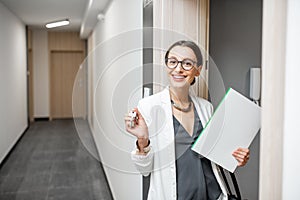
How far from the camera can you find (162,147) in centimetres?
128

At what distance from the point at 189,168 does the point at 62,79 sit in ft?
29.0

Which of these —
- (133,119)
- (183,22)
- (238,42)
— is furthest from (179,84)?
(238,42)

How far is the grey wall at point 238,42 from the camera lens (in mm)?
2178

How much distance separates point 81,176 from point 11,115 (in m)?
2.17

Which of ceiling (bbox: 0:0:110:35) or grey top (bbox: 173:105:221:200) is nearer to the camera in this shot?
grey top (bbox: 173:105:221:200)

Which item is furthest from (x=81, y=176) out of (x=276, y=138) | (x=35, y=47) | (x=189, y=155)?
(x=35, y=47)

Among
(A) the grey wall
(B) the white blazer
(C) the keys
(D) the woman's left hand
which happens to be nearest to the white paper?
(D) the woman's left hand

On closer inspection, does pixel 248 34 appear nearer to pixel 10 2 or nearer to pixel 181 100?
pixel 181 100

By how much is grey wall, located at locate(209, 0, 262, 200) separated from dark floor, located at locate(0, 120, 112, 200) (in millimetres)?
2245

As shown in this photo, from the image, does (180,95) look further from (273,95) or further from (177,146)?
(273,95)

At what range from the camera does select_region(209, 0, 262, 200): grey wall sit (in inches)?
85.7

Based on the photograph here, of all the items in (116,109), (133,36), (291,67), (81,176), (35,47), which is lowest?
(81,176)

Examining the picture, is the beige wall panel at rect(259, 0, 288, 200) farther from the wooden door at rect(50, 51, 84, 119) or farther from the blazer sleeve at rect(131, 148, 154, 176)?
the wooden door at rect(50, 51, 84, 119)

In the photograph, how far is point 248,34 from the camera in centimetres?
237
